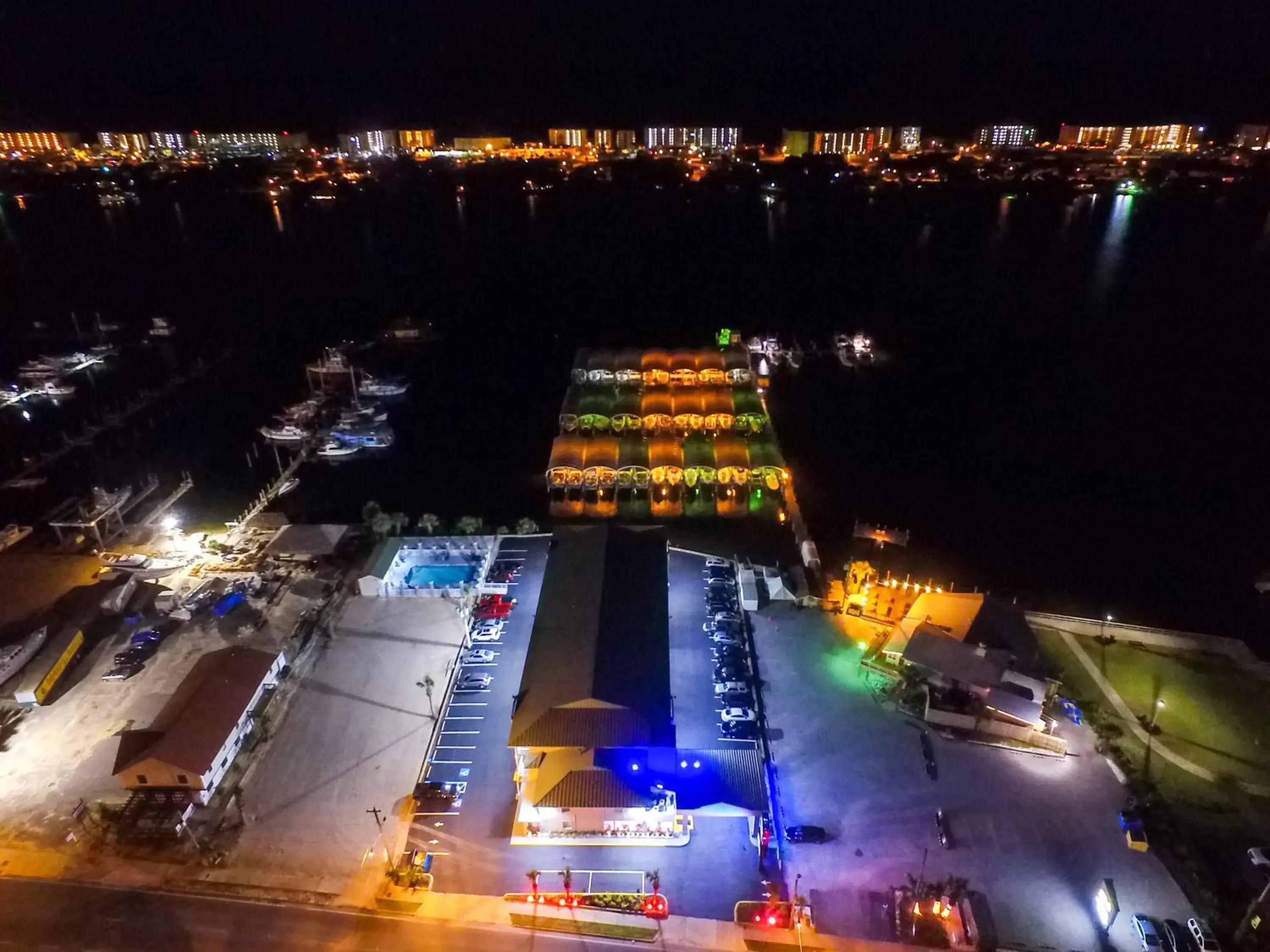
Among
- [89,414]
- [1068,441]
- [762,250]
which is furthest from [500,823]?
[762,250]

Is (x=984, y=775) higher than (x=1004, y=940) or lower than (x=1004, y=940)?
higher

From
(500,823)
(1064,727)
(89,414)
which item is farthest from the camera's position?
(89,414)

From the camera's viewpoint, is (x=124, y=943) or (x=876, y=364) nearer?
(x=124, y=943)

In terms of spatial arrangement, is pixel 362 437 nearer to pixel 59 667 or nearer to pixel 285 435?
pixel 285 435

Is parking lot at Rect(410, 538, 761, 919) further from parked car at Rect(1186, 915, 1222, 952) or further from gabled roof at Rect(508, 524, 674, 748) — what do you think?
parked car at Rect(1186, 915, 1222, 952)

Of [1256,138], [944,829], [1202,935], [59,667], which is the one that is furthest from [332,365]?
[1256,138]

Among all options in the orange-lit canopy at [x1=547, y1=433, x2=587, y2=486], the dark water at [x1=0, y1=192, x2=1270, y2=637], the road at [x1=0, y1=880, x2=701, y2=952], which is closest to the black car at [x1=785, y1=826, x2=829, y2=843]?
the road at [x1=0, y1=880, x2=701, y2=952]

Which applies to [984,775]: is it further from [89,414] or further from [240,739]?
[89,414]
